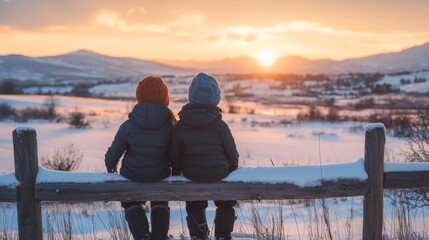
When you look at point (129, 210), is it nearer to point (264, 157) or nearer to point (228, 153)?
point (228, 153)

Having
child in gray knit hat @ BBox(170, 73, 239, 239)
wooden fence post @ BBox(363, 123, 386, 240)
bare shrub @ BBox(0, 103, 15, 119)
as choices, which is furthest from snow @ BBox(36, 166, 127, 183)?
bare shrub @ BBox(0, 103, 15, 119)

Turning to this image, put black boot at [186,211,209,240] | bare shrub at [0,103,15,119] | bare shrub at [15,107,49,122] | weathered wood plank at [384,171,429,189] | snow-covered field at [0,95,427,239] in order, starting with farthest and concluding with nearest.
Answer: bare shrub at [0,103,15,119], bare shrub at [15,107,49,122], snow-covered field at [0,95,427,239], black boot at [186,211,209,240], weathered wood plank at [384,171,429,189]

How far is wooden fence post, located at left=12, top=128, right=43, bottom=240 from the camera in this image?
12.2 feet

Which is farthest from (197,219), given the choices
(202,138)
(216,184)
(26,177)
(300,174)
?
(26,177)

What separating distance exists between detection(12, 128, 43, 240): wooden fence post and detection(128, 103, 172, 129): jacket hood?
816 millimetres

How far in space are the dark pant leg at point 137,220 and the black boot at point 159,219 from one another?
0.26ft

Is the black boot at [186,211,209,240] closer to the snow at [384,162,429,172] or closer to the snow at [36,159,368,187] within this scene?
the snow at [36,159,368,187]

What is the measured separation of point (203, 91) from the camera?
163 inches

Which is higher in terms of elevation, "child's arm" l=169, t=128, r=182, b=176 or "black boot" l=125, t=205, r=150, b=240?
"child's arm" l=169, t=128, r=182, b=176

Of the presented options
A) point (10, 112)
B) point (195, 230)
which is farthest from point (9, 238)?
point (10, 112)

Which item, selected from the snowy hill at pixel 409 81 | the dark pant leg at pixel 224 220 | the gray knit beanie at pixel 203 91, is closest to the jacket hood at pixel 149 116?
the gray knit beanie at pixel 203 91

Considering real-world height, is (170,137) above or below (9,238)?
above

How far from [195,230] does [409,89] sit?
60.0 metres

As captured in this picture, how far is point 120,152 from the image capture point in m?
4.18
